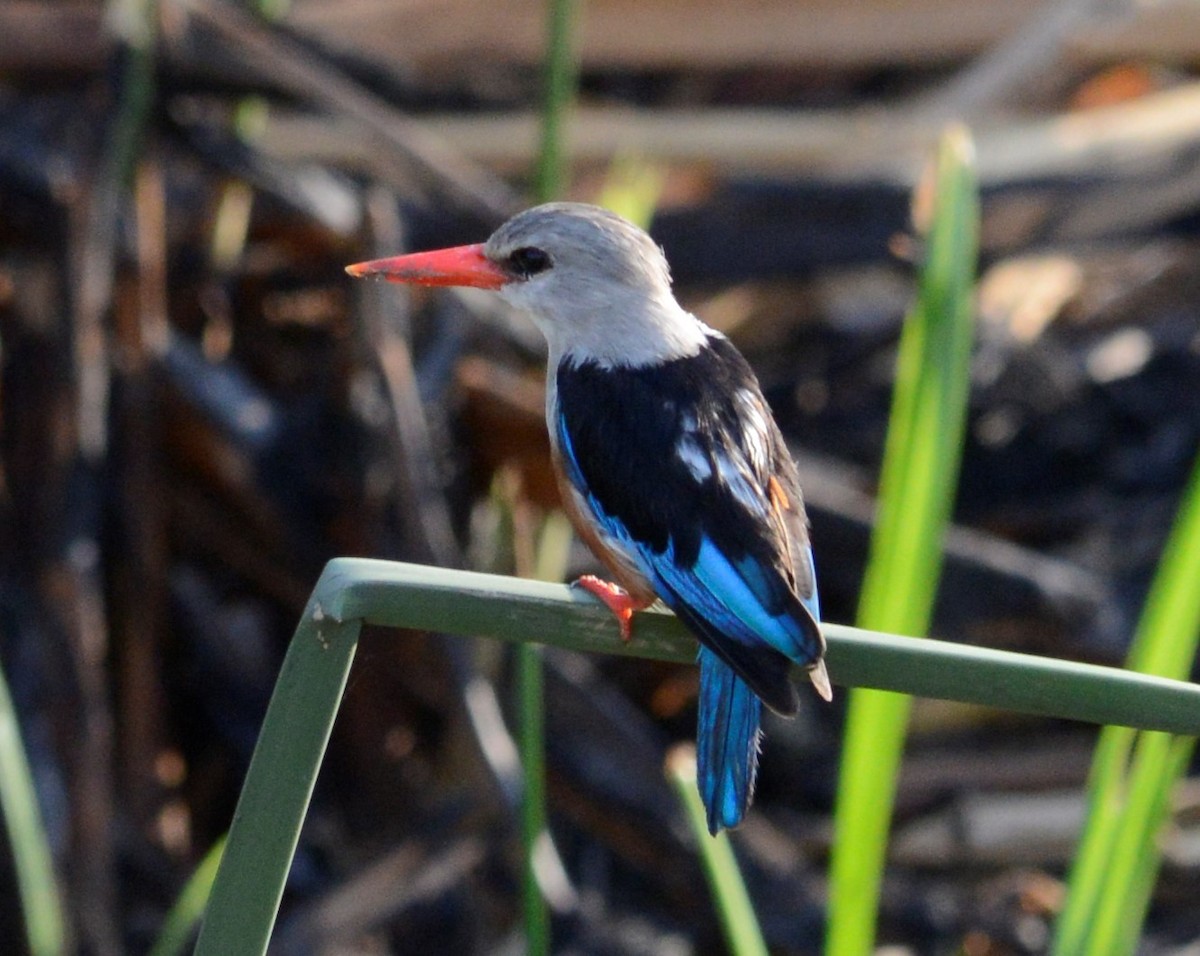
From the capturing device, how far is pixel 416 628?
1.14 meters

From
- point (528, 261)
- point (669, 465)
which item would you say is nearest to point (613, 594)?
point (669, 465)

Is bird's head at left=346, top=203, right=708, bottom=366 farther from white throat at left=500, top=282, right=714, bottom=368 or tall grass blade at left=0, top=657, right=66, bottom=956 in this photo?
tall grass blade at left=0, top=657, right=66, bottom=956

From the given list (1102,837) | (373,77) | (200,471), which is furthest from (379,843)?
Answer: (1102,837)

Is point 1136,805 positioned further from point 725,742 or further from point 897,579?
point 725,742

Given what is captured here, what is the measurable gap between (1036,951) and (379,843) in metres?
1.17

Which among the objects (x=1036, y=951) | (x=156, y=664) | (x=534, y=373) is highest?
(x=534, y=373)

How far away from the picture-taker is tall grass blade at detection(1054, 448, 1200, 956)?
1.44 m

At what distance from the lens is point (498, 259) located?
213cm

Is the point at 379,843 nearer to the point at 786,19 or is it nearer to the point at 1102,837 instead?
the point at 1102,837

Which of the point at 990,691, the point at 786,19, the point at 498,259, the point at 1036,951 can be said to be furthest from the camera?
the point at 786,19

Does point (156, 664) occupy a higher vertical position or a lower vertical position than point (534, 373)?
lower

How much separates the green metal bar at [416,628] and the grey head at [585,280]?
3.10 feet

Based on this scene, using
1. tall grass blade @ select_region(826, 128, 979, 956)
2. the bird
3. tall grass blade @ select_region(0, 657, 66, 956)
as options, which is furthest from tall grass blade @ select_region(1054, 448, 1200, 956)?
tall grass blade @ select_region(0, 657, 66, 956)

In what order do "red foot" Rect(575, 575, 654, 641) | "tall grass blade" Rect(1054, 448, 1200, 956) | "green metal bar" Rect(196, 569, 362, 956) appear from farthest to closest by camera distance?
"red foot" Rect(575, 575, 654, 641), "tall grass blade" Rect(1054, 448, 1200, 956), "green metal bar" Rect(196, 569, 362, 956)
